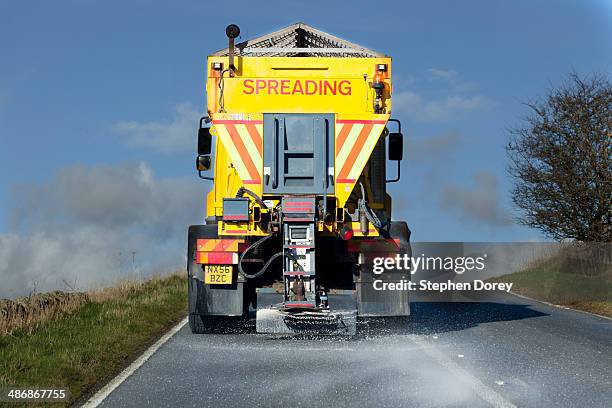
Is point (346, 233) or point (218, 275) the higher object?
point (346, 233)

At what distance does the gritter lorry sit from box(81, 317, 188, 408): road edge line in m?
0.61

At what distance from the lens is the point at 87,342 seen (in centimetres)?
1132

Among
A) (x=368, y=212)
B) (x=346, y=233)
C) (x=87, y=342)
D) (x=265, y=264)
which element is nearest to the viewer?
(x=87, y=342)

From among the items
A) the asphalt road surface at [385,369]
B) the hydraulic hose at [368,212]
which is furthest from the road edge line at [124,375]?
the hydraulic hose at [368,212]

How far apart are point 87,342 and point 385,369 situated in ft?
13.2

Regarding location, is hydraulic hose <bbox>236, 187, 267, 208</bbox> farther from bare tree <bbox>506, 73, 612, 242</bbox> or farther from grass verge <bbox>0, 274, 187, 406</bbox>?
bare tree <bbox>506, 73, 612, 242</bbox>

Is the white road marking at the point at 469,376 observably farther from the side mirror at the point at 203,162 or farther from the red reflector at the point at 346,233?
the side mirror at the point at 203,162

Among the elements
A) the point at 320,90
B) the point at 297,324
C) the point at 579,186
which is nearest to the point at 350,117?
the point at 320,90

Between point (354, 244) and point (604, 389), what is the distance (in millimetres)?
4705

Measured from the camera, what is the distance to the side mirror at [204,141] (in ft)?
42.6

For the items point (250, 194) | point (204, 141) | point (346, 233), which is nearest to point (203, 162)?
point (204, 141)

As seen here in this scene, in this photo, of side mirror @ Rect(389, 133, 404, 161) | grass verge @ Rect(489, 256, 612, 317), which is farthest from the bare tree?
side mirror @ Rect(389, 133, 404, 161)

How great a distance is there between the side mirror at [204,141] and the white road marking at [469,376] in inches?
152

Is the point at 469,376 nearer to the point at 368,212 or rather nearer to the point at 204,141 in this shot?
the point at 368,212
